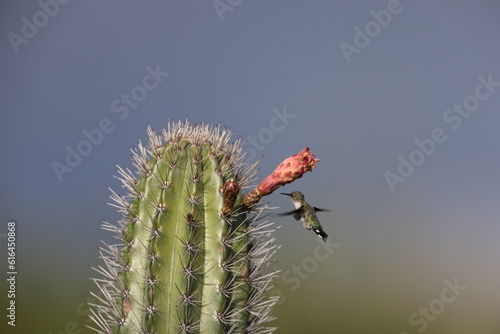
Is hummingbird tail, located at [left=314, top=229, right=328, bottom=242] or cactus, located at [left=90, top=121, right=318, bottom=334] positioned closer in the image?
cactus, located at [left=90, top=121, right=318, bottom=334]

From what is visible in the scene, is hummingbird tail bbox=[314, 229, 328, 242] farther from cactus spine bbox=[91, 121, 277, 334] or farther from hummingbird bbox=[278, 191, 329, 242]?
cactus spine bbox=[91, 121, 277, 334]

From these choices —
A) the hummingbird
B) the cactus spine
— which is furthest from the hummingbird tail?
the cactus spine

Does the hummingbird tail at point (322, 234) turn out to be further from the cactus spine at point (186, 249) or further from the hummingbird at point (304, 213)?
the cactus spine at point (186, 249)

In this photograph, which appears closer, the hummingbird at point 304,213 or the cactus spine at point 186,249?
the cactus spine at point 186,249

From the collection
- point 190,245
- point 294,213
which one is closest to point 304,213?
point 294,213

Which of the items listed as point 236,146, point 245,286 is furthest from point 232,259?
point 236,146

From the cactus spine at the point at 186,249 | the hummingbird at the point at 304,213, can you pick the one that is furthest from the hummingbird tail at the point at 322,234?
the cactus spine at the point at 186,249

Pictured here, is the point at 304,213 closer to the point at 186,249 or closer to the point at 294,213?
the point at 294,213
